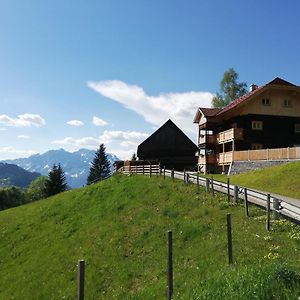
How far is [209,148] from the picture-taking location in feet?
200

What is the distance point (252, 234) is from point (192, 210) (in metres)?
7.69

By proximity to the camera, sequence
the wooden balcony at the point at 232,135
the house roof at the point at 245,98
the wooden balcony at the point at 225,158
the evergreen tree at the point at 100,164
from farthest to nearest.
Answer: the evergreen tree at the point at 100,164
the house roof at the point at 245,98
the wooden balcony at the point at 232,135
the wooden balcony at the point at 225,158

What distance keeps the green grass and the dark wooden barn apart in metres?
28.5

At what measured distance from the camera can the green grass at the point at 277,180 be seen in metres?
32.4

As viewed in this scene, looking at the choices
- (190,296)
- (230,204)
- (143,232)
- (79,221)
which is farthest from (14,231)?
(190,296)

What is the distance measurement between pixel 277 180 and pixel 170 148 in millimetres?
36728

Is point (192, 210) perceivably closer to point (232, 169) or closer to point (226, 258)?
point (226, 258)

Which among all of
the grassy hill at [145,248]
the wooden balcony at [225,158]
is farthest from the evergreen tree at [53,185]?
the grassy hill at [145,248]

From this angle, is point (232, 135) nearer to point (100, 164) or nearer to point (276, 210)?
point (276, 210)

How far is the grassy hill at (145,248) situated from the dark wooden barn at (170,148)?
109 feet

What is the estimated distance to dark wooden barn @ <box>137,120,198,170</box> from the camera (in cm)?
7025

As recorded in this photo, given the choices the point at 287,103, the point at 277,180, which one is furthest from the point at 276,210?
the point at 287,103

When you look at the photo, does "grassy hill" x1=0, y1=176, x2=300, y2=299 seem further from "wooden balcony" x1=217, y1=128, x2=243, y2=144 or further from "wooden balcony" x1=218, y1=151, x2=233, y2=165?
"wooden balcony" x1=217, y1=128, x2=243, y2=144

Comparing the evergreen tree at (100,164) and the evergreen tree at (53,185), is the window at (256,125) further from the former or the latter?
the evergreen tree at (100,164)
